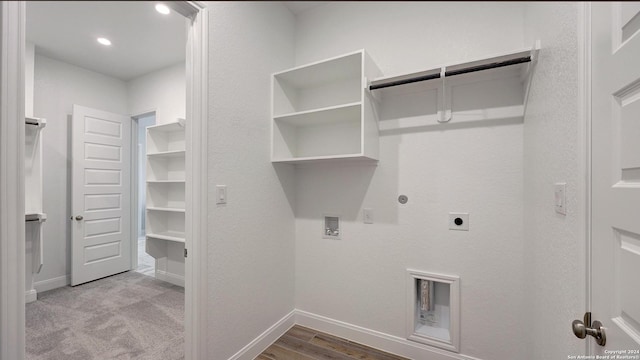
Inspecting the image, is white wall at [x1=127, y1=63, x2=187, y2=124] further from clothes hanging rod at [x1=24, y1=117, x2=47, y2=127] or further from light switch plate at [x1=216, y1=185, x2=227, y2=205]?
light switch plate at [x1=216, y1=185, x2=227, y2=205]

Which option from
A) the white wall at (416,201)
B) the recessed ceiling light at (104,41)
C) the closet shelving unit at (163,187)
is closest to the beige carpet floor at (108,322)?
the closet shelving unit at (163,187)

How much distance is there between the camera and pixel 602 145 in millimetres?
623

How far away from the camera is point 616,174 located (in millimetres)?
576

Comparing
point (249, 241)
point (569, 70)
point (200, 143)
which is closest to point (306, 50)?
point (200, 143)

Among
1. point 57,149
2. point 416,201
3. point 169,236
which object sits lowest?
point 169,236

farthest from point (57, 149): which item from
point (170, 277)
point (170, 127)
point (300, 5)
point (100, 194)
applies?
point (300, 5)

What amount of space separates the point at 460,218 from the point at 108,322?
2.53m

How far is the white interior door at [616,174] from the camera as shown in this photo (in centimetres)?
51

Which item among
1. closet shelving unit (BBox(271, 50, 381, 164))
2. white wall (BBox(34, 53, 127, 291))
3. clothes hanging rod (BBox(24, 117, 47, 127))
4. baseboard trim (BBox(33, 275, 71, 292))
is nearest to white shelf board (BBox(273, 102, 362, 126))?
closet shelving unit (BBox(271, 50, 381, 164))

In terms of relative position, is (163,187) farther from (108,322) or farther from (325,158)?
(325,158)

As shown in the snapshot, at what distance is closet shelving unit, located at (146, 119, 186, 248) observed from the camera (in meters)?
2.48

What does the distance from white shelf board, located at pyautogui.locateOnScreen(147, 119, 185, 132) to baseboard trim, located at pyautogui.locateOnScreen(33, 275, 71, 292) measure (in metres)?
1.70

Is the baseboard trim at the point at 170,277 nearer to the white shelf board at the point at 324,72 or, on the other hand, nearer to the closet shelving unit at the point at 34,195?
the closet shelving unit at the point at 34,195

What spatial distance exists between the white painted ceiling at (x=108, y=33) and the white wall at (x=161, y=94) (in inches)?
4.0
